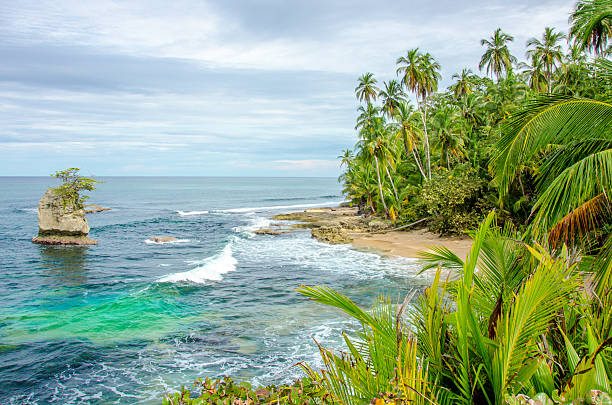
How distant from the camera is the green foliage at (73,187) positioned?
103ft

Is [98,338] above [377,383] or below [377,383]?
below

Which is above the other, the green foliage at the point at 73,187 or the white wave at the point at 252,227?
the green foliage at the point at 73,187

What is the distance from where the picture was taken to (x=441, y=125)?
3139 cm

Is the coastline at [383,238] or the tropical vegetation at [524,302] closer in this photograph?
the tropical vegetation at [524,302]

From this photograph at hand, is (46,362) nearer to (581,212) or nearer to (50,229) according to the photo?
(581,212)

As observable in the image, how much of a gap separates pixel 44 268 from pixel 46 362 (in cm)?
1513

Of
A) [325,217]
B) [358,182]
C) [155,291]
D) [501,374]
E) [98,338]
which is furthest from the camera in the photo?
[325,217]

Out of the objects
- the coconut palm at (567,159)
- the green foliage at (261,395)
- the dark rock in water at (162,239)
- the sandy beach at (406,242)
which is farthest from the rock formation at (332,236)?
the green foliage at (261,395)

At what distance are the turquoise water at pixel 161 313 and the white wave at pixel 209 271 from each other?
7 centimetres

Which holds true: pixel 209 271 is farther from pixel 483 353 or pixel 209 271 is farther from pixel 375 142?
pixel 483 353

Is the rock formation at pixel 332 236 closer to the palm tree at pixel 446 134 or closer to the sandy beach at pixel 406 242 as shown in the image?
the sandy beach at pixel 406 242

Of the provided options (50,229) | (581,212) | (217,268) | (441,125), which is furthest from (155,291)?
(441,125)

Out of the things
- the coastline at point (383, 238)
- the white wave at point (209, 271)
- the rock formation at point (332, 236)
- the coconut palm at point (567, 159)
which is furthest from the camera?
the rock formation at point (332, 236)

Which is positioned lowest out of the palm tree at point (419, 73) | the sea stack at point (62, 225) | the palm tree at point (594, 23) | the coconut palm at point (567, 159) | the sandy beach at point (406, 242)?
the sandy beach at point (406, 242)
